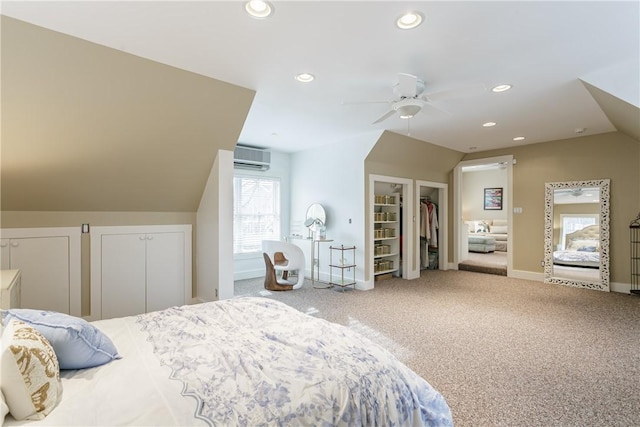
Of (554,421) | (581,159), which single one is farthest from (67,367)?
(581,159)

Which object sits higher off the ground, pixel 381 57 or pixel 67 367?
pixel 381 57

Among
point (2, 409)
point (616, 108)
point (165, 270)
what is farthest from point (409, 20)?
point (165, 270)

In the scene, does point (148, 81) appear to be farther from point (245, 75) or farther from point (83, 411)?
point (83, 411)

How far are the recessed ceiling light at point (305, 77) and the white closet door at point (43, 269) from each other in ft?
10.1

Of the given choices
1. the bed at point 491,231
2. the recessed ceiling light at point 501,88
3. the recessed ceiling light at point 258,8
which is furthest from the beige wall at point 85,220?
the bed at point 491,231

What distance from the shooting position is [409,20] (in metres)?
2.08

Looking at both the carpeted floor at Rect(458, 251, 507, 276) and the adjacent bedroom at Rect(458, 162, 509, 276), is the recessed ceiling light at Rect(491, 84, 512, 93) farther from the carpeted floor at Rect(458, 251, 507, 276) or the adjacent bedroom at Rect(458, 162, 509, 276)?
the adjacent bedroom at Rect(458, 162, 509, 276)

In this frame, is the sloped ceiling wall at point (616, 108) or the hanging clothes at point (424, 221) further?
the hanging clothes at point (424, 221)

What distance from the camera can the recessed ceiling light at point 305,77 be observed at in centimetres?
289

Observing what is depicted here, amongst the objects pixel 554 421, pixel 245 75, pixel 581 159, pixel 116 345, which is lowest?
pixel 554 421

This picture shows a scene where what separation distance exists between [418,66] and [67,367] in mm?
3115

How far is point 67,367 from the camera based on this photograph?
54.7 inches

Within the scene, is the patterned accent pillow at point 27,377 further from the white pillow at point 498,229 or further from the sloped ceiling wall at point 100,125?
the white pillow at point 498,229

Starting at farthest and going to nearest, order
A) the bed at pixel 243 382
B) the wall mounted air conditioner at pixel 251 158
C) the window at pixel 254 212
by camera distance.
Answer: the window at pixel 254 212
the wall mounted air conditioner at pixel 251 158
the bed at pixel 243 382
